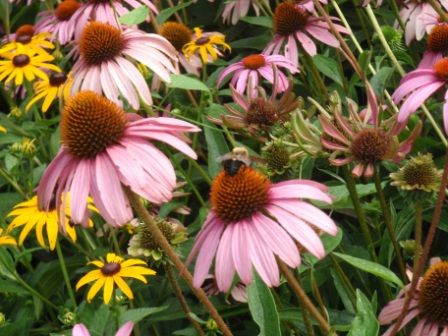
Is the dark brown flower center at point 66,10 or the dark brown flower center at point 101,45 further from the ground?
the dark brown flower center at point 101,45

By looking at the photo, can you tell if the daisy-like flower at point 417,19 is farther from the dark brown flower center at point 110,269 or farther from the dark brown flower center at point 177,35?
the dark brown flower center at point 110,269

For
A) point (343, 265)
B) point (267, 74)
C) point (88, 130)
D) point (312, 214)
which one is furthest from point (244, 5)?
point (312, 214)

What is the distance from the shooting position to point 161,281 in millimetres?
1674

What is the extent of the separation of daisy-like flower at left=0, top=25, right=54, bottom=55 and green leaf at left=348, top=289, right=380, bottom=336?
1435 millimetres

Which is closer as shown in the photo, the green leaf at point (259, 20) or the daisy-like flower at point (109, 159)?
the daisy-like flower at point (109, 159)

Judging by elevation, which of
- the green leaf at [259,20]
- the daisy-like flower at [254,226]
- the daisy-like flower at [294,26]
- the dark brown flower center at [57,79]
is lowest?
the dark brown flower center at [57,79]

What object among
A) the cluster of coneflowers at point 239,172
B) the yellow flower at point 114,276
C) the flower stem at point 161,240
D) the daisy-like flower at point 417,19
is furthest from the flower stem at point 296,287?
the daisy-like flower at point 417,19

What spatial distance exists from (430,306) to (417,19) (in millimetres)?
992

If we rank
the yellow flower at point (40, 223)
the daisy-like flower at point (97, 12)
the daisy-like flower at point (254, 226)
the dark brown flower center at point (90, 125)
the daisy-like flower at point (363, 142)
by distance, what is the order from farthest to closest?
1. the daisy-like flower at point (97, 12)
2. the yellow flower at point (40, 223)
3. the daisy-like flower at point (363, 142)
4. the dark brown flower center at point (90, 125)
5. the daisy-like flower at point (254, 226)

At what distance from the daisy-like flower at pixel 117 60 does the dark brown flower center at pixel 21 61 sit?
0.51 m

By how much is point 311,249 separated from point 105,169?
0.32 meters

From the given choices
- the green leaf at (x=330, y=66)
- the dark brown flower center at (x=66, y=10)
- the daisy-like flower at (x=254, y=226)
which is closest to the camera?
the daisy-like flower at (x=254, y=226)

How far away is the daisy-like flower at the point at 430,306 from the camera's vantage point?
1.05 meters

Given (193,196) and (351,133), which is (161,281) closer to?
(193,196)
